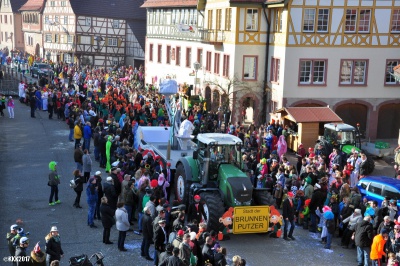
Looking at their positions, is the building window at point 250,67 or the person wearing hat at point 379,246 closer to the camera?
the person wearing hat at point 379,246

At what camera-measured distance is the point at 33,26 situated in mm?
73188

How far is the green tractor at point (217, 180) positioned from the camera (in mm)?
14086

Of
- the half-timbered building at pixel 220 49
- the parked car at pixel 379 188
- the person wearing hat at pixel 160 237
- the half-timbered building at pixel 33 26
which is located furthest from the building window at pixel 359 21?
the half-timbered building at pixel 33 26

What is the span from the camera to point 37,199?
56.3ft

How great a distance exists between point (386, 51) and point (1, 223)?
23.3m

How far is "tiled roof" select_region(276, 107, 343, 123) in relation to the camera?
24875 millimetres

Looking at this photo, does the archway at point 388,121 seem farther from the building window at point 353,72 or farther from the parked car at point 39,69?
the parked car at point 39,69

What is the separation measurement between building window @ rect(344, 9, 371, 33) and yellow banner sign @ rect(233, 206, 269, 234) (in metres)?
18.6

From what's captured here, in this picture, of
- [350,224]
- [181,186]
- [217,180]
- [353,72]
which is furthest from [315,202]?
[353,72]

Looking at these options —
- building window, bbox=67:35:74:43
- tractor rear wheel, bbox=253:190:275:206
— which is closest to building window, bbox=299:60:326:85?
tractor rear wheel, bbox=253:190:275:206

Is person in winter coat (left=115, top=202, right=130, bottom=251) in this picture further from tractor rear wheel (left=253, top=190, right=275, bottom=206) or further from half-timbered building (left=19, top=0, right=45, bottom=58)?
half-timbered building (left=19, top=0, right=45, bottom=58)

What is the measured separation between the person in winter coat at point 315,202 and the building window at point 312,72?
15.7 m

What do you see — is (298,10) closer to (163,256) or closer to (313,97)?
(313,97)

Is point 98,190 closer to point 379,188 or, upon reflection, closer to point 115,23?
point 379,188
